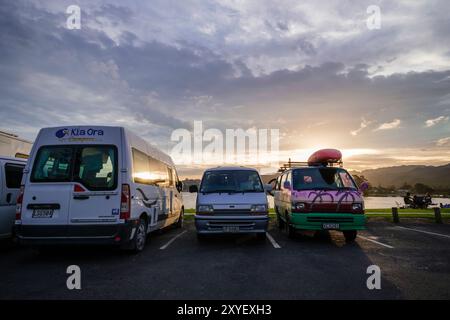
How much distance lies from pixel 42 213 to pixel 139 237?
2.05 m

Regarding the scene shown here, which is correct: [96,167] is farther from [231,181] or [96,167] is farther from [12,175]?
[231,181]

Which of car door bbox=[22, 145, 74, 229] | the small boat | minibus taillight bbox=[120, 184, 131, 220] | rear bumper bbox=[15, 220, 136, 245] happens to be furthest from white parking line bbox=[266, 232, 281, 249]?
car door bbox=[22, 145, 74, 229]

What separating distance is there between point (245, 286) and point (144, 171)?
4.04m

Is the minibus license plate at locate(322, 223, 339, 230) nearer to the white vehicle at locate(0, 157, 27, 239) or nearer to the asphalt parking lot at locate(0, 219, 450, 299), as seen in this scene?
the asphalt parking lot at locate(0, 219, 450, 299)

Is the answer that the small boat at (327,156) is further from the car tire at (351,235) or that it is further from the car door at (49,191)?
the car door at (49,191)

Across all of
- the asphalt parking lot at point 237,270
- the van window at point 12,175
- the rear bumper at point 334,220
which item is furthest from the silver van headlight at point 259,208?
the van window at point 12,175

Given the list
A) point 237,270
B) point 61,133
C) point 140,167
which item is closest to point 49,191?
point 61,133

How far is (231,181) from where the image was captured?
27.1ft

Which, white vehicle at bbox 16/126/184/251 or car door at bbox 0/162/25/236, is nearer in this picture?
white vehicle at bbox 16/126/184/251

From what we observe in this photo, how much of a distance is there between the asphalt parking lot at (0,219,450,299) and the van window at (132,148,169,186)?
5.79 ft

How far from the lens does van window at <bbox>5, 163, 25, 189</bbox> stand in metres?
6.81

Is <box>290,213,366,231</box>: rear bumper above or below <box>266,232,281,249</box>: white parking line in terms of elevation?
above

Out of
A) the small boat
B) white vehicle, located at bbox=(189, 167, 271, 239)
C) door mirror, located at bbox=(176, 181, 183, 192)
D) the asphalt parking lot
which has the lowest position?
the asphalt parking lot
